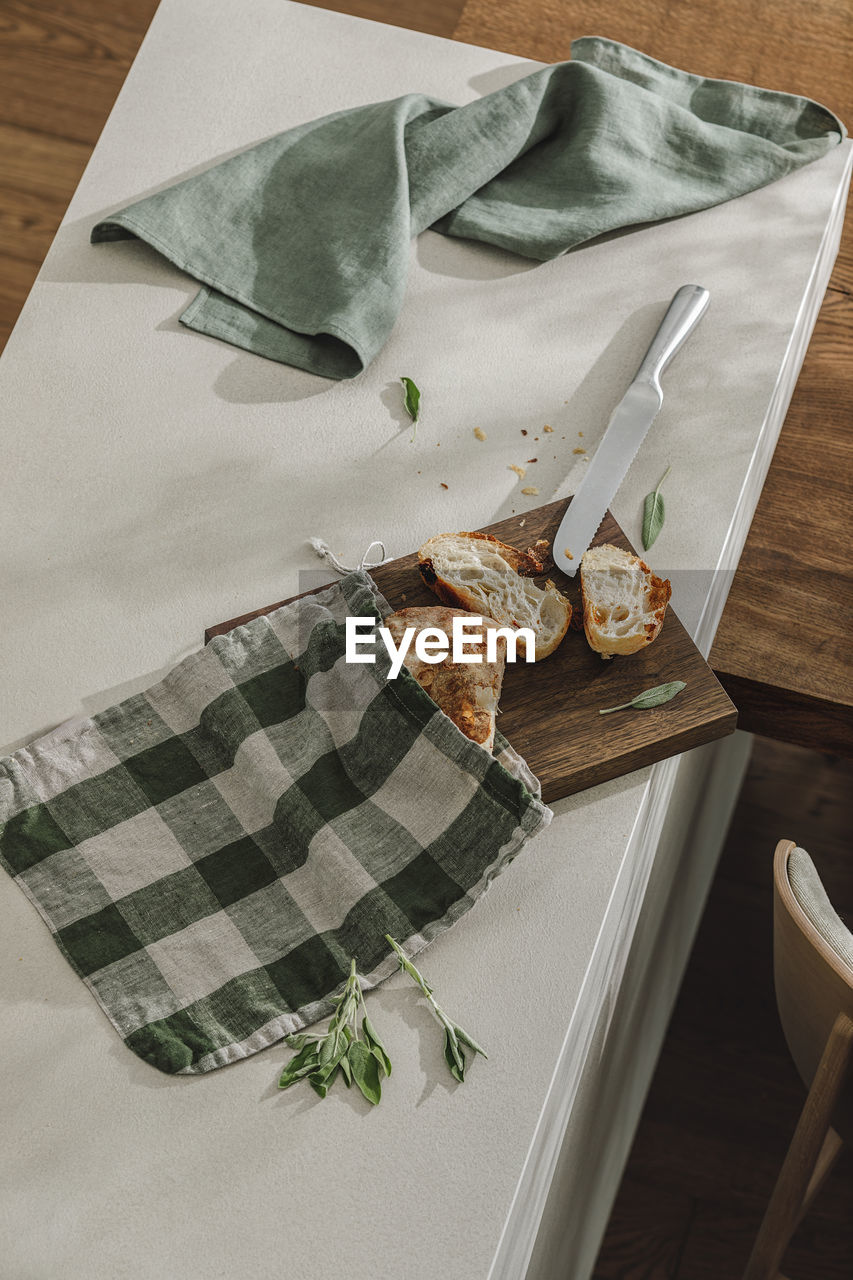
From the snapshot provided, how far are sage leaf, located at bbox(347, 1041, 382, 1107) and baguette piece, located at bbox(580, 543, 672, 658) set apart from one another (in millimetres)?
340

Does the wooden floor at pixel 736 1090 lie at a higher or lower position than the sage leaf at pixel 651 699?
lower

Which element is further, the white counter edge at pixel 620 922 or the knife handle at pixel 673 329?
the knife handle at pixel 673 329

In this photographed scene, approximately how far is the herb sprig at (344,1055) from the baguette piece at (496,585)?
29 centimetres

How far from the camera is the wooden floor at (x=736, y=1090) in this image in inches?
71.6

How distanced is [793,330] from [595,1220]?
1154mm

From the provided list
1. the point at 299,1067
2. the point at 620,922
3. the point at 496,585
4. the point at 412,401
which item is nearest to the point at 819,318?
the point at 412,401

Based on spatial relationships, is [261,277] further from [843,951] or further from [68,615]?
[843,951]

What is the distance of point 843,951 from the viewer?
978 mm

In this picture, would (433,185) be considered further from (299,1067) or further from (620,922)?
(299,1067)

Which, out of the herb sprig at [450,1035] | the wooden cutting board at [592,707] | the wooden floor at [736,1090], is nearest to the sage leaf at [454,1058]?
the herb sprig at [450,1035]

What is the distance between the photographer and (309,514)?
1.02 meters

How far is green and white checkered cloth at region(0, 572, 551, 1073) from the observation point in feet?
2.52

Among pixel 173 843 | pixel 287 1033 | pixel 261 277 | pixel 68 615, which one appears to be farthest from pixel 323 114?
pixel 287 1033

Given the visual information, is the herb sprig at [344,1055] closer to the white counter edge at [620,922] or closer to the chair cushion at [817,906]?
the white counter edge at [620,922]
